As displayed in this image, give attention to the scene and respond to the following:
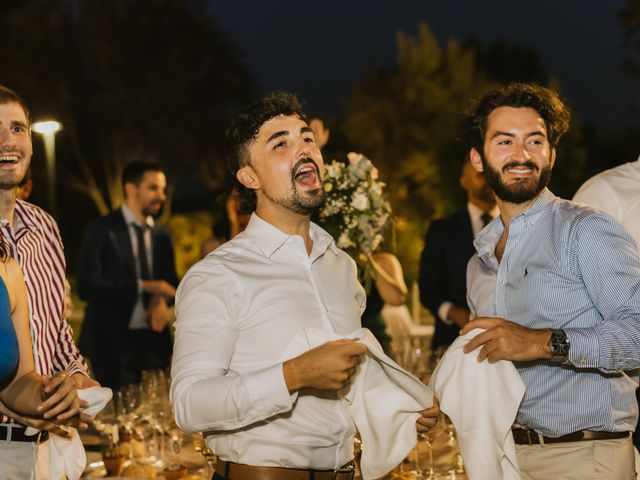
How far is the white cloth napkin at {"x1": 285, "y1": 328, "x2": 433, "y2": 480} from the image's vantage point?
2768mm

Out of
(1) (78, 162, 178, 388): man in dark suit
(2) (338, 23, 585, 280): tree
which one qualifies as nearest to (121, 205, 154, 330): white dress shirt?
(1) (78, 162, 178, 388): man in dark suit

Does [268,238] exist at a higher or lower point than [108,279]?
lower

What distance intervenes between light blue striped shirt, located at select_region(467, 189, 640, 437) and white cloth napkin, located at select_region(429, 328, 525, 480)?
0.63 ft

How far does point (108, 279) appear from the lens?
22.1 feet

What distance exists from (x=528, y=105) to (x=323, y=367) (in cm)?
141

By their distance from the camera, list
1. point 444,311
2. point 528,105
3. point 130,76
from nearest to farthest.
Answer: point 528,105 → point 444,311 → point 130,76

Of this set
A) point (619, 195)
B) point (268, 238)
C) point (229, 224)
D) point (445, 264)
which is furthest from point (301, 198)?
point (229, 224)

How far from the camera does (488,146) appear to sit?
3250mm

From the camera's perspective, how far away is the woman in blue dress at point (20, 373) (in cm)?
258

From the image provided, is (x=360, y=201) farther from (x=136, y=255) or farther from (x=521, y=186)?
(x=136, y=255)

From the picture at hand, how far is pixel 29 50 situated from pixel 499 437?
23.2 meters

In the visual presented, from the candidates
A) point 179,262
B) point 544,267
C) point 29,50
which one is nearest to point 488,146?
point 544,267

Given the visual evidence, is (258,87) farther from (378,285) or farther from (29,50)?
(378,285)

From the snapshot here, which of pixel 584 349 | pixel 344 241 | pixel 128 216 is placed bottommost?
pixel 584 349
